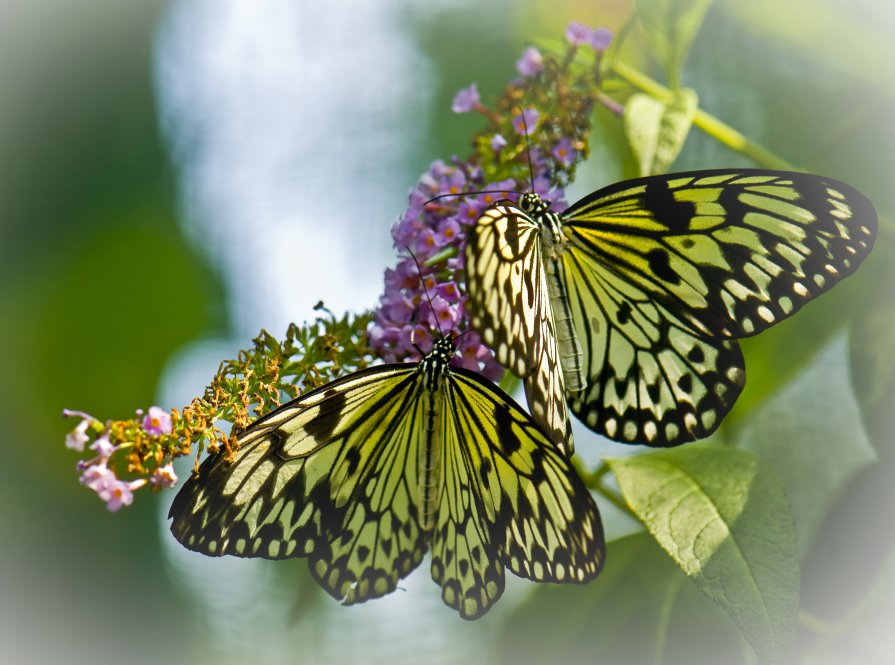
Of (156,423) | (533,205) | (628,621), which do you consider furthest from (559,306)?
(628,621)

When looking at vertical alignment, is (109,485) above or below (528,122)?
below

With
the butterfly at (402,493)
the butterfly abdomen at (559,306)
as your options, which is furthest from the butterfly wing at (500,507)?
the butterfly abdomen at (559,306)

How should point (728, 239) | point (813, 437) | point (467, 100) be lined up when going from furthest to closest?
1. point (813, 437)
2. point (467, 100)
3. point (728, 239)

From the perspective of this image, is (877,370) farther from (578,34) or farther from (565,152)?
(578,34)

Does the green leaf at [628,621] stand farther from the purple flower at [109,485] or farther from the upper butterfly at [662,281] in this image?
the purple flower at [109,485]

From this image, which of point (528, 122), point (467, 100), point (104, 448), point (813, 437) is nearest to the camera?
point (104, 448)

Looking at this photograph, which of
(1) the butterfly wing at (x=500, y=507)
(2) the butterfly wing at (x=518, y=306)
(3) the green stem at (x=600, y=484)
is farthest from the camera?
(3) the green stem at (x=600, y=484)
